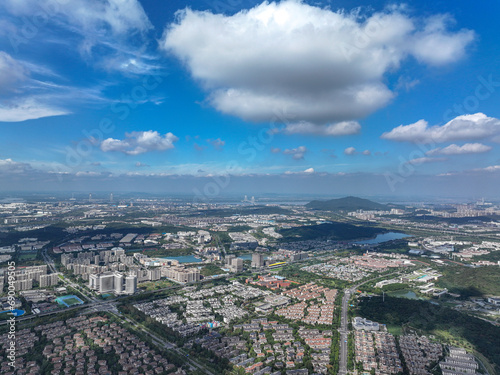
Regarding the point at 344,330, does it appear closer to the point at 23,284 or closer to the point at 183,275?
the point at 183,275

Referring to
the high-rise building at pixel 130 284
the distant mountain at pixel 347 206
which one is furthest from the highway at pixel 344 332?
the distant mountain at pixel 347 206

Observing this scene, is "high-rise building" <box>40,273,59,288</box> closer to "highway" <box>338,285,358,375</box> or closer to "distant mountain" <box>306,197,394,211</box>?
"highway" <box>338,285,358,375</box>

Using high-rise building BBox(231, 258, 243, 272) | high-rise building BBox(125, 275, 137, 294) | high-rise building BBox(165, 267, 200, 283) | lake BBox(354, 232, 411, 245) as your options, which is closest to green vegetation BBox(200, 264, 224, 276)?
high-rise building BBox(231, 258, 243, 272)

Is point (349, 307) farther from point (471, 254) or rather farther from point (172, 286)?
point (471, 254)

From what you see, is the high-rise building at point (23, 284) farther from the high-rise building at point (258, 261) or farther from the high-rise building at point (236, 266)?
the high-rise building at point (258, 261)

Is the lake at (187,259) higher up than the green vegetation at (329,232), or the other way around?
the green vegetation at (329,232)
